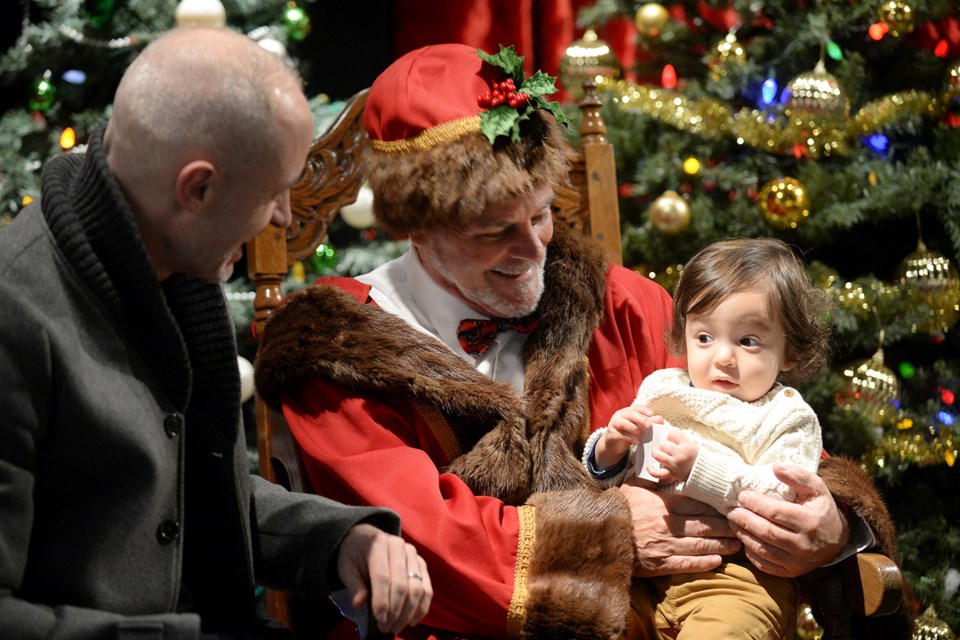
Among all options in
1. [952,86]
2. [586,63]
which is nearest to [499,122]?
[586,63]

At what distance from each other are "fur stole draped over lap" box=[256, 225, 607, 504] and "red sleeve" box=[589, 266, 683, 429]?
10 cm

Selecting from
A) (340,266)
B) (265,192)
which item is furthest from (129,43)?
(265,192)

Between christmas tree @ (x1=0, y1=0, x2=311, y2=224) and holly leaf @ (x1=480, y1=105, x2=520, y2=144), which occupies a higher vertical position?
holly leaf @ (x1=480, y1=105, x2=520, y2=144)

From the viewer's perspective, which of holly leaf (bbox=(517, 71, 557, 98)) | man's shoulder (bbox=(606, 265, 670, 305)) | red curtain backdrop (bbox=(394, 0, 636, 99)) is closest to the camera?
holly leaf (bbox=(517, 71, 557, 98))

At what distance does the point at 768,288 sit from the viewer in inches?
88.0

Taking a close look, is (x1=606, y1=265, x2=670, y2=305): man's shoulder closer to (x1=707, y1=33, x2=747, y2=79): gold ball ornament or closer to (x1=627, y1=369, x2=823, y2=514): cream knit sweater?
(x1=627, y1=369, x2=823, y2=514): cream knit sweater

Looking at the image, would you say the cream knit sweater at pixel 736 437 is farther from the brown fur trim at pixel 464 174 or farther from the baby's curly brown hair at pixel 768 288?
the brown fur trim at pixel 464 174

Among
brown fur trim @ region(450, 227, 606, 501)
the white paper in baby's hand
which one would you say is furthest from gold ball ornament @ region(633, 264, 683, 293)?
the white paper in baby's hand

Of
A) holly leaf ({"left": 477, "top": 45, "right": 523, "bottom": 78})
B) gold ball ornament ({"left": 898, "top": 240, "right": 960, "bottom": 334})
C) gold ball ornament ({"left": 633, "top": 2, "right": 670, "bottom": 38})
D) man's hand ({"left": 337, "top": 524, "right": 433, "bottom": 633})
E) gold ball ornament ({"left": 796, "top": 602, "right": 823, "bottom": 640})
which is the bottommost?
gold ball ornament ({"left": 796, "top": 602, "right": 823, "bottom": 640})

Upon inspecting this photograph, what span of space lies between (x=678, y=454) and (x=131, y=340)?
1.04 m

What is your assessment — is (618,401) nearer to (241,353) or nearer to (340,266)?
(340,266)

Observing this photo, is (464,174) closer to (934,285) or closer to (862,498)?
(862,498)

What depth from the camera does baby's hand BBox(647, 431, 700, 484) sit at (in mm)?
2126

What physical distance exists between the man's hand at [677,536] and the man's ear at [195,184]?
1119 mm
